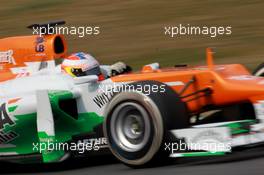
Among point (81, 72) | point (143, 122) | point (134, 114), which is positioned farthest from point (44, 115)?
point (143, 122)

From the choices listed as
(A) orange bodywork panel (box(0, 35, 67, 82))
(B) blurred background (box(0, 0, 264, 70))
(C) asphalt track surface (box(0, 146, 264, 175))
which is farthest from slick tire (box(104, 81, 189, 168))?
(B) blurred background (box(0, 0, 264, 70))

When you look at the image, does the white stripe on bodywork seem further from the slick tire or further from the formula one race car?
the slick tire

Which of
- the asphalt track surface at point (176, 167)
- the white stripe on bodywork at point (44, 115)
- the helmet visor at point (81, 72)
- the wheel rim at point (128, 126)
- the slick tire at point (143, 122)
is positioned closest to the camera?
the asphalt track surface at point (176, 167)

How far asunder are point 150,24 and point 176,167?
A: 9.25 m

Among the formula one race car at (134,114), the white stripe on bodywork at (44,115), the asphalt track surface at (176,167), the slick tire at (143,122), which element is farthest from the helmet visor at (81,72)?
the slick tire at (143,122)

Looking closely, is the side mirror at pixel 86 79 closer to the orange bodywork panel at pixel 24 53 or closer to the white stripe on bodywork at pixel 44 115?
the white stripe on bodywork at pixel 44 115

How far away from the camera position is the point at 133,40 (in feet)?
48.2

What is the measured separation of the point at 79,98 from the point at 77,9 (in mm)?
9847

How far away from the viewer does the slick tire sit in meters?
6.12

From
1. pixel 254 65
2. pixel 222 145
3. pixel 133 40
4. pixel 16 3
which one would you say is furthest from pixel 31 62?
pixel 16 3

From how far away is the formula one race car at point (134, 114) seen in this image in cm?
617

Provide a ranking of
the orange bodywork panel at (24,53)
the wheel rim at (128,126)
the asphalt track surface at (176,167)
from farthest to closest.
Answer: the orange bodywork panel at (24,53)
the wheel rim at (128,126)
the asphalt track surface at (176,167)

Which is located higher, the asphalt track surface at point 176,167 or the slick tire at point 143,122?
the slick tire at point 143,122

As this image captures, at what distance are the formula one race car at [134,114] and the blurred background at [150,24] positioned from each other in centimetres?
551
